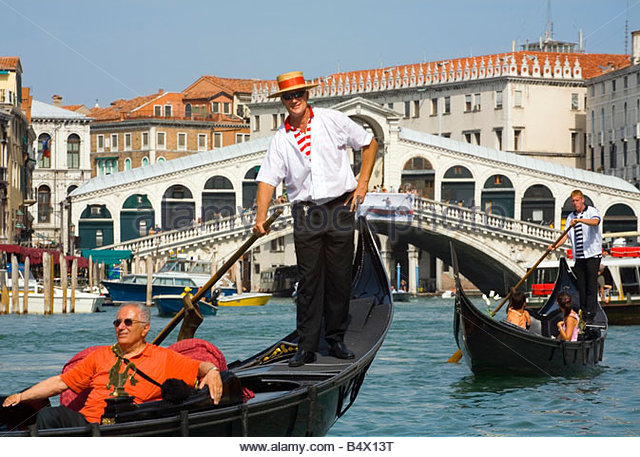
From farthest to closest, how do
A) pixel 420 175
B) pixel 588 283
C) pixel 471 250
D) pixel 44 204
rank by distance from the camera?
pixel 44 204 < pixel 420 175 < pixel 471 250 < pixel 588 283

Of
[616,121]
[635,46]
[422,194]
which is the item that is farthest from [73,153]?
[635,46]

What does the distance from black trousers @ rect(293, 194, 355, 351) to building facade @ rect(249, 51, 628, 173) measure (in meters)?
25.4

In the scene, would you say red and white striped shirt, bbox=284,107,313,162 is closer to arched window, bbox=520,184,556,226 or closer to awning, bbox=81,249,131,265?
awning, bbox=81,249,131,265

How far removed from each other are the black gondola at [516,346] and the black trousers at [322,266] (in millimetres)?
2645

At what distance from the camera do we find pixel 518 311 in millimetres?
6949

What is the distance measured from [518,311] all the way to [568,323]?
0.90 ft

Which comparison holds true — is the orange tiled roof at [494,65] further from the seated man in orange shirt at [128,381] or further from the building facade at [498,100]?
the seated man in orange shirt at [128,381]

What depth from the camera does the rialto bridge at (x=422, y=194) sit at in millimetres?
23828

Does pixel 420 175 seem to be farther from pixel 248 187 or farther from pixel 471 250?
pixel 248 187

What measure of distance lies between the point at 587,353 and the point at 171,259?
14.0m

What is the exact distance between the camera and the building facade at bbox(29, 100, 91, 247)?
3203cm

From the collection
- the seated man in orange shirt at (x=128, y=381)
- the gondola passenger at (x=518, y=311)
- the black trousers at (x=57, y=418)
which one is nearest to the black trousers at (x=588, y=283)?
the gondola passenger at (x=518, y=311)
